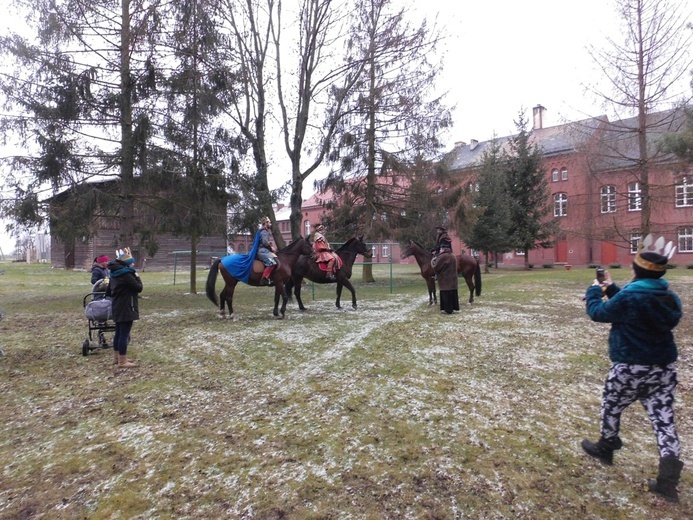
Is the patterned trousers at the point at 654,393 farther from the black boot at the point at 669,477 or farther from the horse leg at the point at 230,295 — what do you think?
the horse leg at the point at 230,295

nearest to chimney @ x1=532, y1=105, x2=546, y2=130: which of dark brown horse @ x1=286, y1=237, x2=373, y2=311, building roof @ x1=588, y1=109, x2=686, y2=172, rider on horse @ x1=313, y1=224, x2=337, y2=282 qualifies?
building roof @ x1=588, y1=109, x2=686, y2=172

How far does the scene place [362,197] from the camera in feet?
66.6

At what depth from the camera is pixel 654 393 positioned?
3.07 meters

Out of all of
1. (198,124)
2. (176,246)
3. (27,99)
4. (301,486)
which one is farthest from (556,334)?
(176,246)

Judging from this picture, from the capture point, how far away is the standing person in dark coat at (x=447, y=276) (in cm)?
1084

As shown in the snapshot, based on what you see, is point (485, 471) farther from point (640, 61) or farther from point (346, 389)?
point (640, 61)

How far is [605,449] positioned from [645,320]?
3.72 ft

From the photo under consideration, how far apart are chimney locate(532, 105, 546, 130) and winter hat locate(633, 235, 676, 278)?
51.3 m

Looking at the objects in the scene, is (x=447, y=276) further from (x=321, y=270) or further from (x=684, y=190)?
(x=684, y=190)

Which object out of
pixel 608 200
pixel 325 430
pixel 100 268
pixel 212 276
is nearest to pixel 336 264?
pixel 212 276

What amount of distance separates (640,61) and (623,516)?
49.3 feet

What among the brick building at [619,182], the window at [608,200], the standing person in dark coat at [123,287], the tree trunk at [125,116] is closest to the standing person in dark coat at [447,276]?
the brick building at [619,182]

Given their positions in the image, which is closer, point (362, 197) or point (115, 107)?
point (115, 107)

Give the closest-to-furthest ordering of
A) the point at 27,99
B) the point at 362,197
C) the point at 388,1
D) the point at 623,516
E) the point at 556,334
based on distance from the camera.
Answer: the point at 623,516, the point at 556,334, the point at 27,99, the point at 388,1, the point at 362,197
